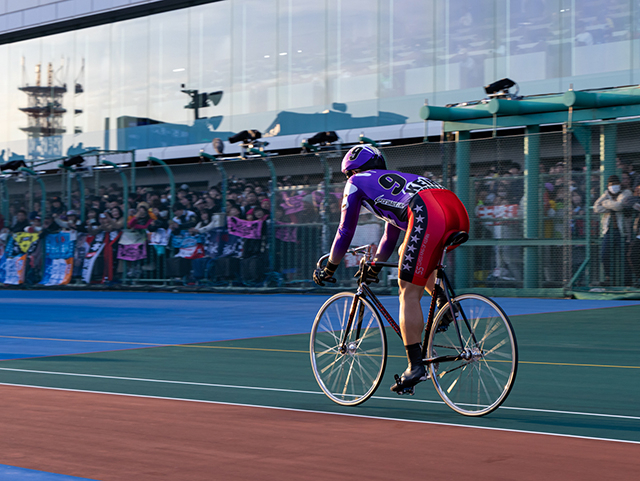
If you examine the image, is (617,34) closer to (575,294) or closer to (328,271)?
(575,294)

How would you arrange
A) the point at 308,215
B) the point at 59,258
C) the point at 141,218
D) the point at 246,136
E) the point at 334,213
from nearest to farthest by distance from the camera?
the point at 334,213 < the point at 308,215 < the point at 141,218 < the point at 246,136 < the point at 59,258

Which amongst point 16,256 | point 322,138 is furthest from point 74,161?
Result: point 322,138

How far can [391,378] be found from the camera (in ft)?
25.7

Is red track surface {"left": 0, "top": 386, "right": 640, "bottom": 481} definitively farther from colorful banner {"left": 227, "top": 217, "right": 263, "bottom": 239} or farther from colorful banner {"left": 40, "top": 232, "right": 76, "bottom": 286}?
colorful banner {"left": 40, "top": 232, "right": 76, "bottom": 286}

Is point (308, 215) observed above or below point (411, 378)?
above

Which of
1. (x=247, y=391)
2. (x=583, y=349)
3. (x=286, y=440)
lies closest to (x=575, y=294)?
(x=583, y=349)

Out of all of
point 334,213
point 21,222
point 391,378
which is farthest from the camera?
point 21,222

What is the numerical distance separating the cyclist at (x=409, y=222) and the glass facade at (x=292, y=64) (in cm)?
1933

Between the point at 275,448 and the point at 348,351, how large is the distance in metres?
1.59

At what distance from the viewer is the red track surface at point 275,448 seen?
14.5 feet

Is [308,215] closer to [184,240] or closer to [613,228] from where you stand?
[184,240]

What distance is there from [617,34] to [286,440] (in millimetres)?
21590

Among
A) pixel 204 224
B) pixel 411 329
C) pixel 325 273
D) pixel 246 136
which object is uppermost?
pixel 246 136

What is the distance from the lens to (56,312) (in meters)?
16.6
